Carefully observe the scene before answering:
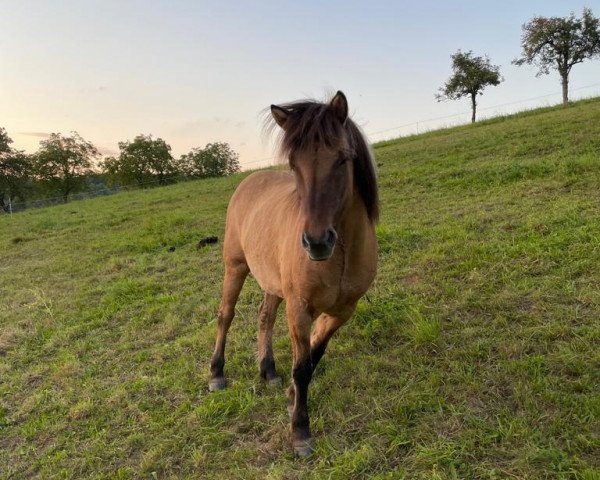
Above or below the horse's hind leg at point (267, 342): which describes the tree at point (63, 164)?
above

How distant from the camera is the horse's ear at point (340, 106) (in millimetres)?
2637

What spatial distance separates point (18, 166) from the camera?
43.2 m

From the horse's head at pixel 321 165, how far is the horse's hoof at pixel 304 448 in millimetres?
1393

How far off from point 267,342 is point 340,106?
2320 mm

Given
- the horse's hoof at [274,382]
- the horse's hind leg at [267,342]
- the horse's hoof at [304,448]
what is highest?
the horse's hind leg at [267,342]

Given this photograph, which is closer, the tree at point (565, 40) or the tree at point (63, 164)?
the tree at point (565, 40)

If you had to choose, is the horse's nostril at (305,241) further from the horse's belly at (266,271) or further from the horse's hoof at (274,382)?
the horse's hoof at (274,382)

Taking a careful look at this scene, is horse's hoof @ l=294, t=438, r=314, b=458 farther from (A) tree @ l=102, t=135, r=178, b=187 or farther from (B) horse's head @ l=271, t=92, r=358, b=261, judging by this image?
(A) tree @ l=102, t=135, r=178, b=187

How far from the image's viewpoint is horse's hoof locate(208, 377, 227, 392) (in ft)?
12.7

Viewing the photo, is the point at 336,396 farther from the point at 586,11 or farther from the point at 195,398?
the point at 586,11

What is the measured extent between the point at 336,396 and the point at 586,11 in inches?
1500

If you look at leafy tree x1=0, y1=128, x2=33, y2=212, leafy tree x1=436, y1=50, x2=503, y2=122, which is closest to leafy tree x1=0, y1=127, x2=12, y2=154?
leafy tree x1=0, y1=128, x2=33, y2=212

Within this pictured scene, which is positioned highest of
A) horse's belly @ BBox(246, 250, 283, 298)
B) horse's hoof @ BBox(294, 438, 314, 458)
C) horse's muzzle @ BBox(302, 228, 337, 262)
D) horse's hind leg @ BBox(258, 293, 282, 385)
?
horse's muzzle @ BBox(302, 228, 337, 262)

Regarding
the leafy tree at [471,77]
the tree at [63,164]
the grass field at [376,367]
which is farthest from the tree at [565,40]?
the tree at [63,164]
